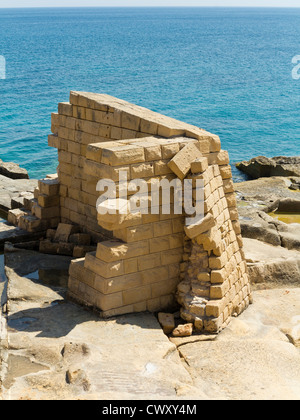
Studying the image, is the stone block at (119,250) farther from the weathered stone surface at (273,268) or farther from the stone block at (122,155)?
the weathered stone surface at (273,268)

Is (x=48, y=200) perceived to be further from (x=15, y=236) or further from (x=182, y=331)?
(x=182, y=331)

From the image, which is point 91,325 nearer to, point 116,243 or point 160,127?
point 116,243

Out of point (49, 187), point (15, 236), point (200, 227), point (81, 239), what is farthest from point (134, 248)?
point (15, 236)

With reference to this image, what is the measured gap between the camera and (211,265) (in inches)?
357

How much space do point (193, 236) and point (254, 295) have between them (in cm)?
257

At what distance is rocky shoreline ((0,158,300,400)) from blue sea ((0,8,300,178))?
628 inches

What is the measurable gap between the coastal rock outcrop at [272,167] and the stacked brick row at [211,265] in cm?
1196

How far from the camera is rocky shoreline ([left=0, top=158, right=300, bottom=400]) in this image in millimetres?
6922

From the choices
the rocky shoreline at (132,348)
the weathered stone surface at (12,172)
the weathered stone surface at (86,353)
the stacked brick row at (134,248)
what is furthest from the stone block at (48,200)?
the weathered stone surface at (12,172)

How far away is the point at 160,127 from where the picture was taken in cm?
942

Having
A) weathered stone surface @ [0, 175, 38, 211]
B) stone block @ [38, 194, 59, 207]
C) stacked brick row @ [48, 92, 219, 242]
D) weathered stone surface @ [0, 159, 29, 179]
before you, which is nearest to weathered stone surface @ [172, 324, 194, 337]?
stacked brick row @ [48, 92, 219, 242]

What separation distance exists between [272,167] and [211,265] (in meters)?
13.4

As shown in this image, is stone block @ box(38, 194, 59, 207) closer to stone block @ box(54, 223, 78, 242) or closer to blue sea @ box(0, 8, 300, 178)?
stone block @ box(54, 223, 78, 242)

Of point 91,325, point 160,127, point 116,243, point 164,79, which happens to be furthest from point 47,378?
point 164,79
